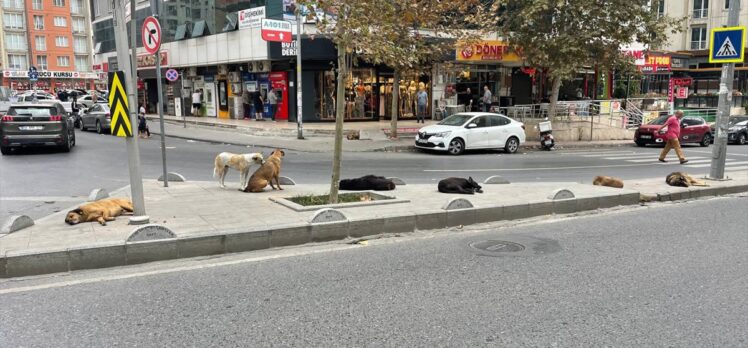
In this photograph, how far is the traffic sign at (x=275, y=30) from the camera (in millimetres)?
20781

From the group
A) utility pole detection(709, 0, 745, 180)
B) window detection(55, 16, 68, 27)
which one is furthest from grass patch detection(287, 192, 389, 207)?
window detection(55, 16, 68, 27)

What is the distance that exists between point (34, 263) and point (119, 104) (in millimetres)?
2293

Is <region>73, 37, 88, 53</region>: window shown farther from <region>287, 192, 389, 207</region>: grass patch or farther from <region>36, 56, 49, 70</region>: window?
<region>287, 192, 389, 207</region>: grass patch

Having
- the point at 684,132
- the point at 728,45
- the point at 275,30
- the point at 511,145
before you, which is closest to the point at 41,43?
the point at 275,30

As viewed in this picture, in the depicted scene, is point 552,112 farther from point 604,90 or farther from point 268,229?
point 268,229

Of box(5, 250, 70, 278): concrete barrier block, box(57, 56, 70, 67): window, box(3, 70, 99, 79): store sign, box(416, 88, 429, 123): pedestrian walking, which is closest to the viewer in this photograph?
box(5, 250, 70, 278): concrete barrier block

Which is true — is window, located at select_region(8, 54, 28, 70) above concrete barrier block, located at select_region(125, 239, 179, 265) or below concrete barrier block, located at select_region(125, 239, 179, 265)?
above

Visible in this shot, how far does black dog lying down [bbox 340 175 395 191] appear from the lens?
10312mm

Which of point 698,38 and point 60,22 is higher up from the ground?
point 60,22

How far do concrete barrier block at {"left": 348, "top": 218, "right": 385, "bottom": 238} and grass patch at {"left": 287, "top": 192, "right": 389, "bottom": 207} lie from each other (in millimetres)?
1431

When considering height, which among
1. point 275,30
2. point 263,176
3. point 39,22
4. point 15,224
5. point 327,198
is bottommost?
point 327,198

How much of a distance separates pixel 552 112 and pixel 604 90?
13597 mm

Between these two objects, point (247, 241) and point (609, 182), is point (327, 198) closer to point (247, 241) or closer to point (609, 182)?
point (247, 241)

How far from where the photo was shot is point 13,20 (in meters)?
77.0
